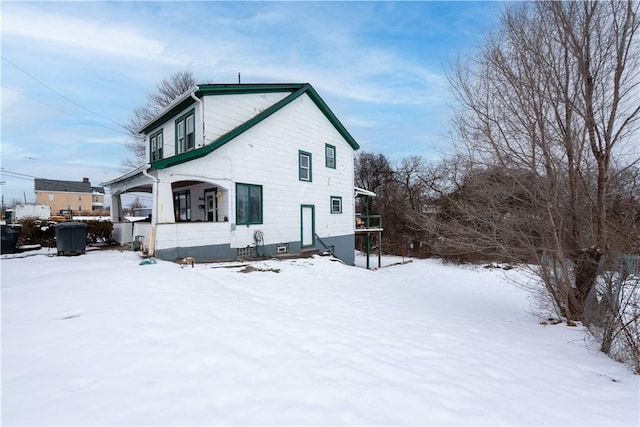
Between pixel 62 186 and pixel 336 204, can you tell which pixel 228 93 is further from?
pixel 62 186

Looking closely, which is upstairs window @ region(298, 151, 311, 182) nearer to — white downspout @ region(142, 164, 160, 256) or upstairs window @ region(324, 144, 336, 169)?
upstairs window @ region(324, 144, 336, 169)

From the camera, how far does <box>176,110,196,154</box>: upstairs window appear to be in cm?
1233

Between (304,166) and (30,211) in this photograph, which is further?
(30,211)

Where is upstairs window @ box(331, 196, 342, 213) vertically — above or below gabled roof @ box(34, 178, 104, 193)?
below

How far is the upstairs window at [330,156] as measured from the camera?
16.5 m

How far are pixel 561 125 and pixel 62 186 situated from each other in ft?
223

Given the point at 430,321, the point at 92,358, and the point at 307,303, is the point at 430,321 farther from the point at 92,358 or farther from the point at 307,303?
the point at 92,358

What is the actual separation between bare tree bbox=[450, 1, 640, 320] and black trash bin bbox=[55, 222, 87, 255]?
12.3m

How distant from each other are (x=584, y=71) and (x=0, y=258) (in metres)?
16.3

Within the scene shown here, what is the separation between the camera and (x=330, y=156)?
16828 mm

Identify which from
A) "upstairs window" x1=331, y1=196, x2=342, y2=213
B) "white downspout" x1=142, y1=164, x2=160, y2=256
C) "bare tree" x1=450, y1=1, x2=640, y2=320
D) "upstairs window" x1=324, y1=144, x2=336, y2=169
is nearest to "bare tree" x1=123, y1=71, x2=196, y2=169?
"upstairs window" x1=324, y1=144, x2=336, y2=169

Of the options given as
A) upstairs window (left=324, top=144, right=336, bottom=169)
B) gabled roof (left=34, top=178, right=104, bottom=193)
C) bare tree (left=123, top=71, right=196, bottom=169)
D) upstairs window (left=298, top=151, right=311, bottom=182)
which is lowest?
upstairs window (left=298, top=151, right=311, bottom=182)

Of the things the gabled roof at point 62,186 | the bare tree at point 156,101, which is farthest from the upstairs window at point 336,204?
the gabled roof at point 62,186

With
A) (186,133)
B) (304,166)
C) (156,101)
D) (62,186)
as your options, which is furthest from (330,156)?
(62,186)
